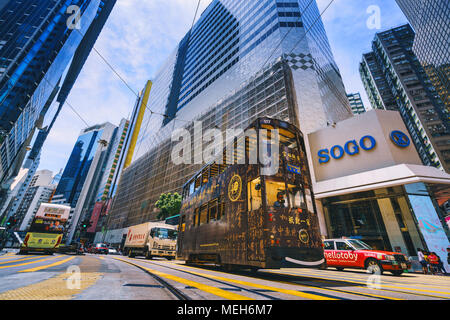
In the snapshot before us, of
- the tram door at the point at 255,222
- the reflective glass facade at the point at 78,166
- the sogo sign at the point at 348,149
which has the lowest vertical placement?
the tram door at the point at 255,222

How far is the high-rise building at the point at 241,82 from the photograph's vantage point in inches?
842

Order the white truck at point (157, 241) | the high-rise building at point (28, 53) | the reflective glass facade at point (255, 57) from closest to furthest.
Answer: the white truck at point (157, 241) < the reflective glass facade at point (255, 57) < the high-rise building at point (28, 53)

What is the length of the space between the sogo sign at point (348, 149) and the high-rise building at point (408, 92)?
152ft

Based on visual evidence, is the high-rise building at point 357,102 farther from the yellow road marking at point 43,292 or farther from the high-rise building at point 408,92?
the yellow road marking at point 43,292

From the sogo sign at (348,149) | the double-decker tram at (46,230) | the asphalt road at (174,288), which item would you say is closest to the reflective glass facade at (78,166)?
the double-decker tram at (46,230)

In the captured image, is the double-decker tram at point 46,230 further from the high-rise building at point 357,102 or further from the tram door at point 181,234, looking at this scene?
the high-rise building at point 357,102

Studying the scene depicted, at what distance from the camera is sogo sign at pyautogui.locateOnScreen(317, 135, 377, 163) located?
13930 millimetres

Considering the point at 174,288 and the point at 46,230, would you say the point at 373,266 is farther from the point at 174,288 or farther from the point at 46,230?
the point at 46,230

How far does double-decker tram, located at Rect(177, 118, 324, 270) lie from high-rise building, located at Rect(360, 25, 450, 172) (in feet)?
189

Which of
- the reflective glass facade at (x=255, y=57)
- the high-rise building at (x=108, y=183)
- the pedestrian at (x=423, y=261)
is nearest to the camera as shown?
the pedestrian at (x=423, y=261)

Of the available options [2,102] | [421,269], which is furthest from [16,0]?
[421,269]

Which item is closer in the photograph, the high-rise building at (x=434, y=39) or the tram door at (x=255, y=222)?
the tram door at (x=255, y=222)

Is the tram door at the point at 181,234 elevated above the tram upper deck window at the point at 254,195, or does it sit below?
below

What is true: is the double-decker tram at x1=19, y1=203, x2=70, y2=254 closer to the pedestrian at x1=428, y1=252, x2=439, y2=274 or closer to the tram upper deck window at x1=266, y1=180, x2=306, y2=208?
the tram upper deck window at x1=266, y1=180, x2=306, y2=208
